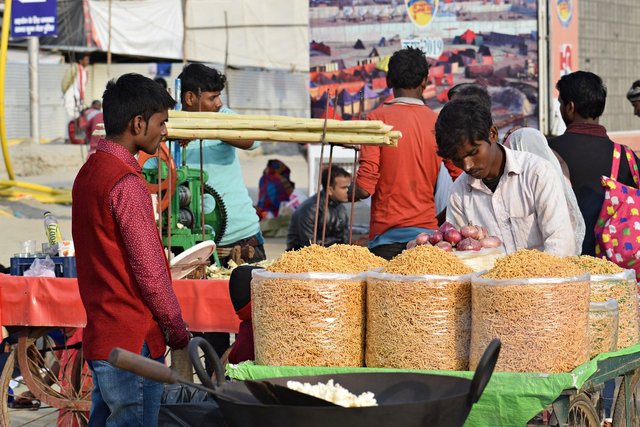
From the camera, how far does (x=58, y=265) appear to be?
5.89m

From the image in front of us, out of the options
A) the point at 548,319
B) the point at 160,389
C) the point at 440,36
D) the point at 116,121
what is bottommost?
the point at 160,389

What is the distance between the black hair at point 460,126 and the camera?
13.5 feet

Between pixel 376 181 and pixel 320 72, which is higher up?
pixel 320 72

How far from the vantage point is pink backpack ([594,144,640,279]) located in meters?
5.29

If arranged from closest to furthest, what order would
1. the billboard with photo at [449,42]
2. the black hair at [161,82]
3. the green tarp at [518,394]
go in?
the green tarp at [518,394] < the black hair at [161,82] < the billboard with photo at [449,42]

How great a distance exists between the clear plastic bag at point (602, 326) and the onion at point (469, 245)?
0.50m

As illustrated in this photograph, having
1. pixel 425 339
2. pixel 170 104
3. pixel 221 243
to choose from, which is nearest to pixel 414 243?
pixel 425 339

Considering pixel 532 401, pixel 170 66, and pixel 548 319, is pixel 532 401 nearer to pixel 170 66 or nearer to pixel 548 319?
pixel 548 319

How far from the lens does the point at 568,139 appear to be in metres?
5.71

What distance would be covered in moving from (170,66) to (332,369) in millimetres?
25523

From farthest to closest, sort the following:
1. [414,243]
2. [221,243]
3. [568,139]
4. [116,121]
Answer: [221,243] < [568,139] < [414,243] < [116,121]

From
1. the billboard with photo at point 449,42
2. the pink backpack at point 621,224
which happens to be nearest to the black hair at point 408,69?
the pink backpack at point 621,224

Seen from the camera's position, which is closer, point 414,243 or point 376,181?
point 414,243

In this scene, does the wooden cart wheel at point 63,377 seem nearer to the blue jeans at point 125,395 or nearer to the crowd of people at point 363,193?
the crowd of people at point 363,193
